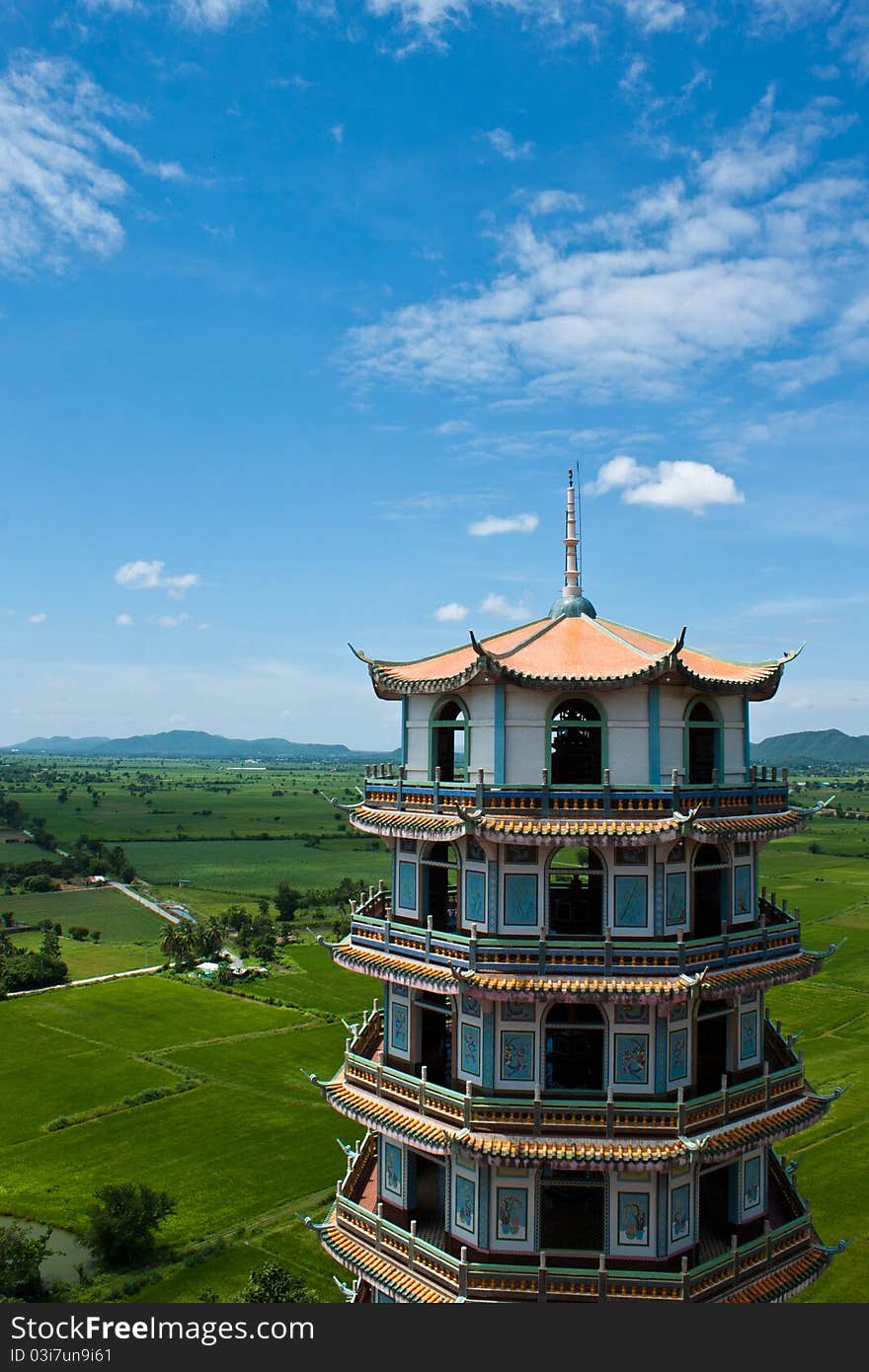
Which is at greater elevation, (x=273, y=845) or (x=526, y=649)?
(x=526, y=649)

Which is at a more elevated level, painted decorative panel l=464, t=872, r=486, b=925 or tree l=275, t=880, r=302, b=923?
painted decorative panel l=464, t=872, r=486, b=925

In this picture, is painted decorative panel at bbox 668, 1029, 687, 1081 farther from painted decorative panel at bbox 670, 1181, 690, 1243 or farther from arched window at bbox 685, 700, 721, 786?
arched window at bbox 685, 700, 721, 786

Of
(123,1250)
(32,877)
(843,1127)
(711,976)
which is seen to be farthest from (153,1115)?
(32,877)

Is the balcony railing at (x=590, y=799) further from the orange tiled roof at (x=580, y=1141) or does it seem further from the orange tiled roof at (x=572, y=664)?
the orange tiled roof at (x=580, y=1141)

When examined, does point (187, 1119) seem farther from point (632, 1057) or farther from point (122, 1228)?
point (632, 1057)

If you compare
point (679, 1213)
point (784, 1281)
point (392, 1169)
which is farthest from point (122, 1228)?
point (784, 1281)

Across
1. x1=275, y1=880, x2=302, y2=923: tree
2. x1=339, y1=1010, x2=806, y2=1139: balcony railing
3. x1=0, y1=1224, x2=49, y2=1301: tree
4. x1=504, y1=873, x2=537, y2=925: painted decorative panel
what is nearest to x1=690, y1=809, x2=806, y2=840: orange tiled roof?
x1=504, y1=873, x2=537, y2=925: painted decorative panel

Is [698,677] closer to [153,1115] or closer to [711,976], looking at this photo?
[711,976]

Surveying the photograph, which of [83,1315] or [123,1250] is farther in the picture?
[123,1250]

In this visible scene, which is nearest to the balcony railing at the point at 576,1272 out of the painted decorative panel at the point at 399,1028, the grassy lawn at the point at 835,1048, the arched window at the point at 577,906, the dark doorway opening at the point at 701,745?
the painted decorative panel at the point at 399,1028
